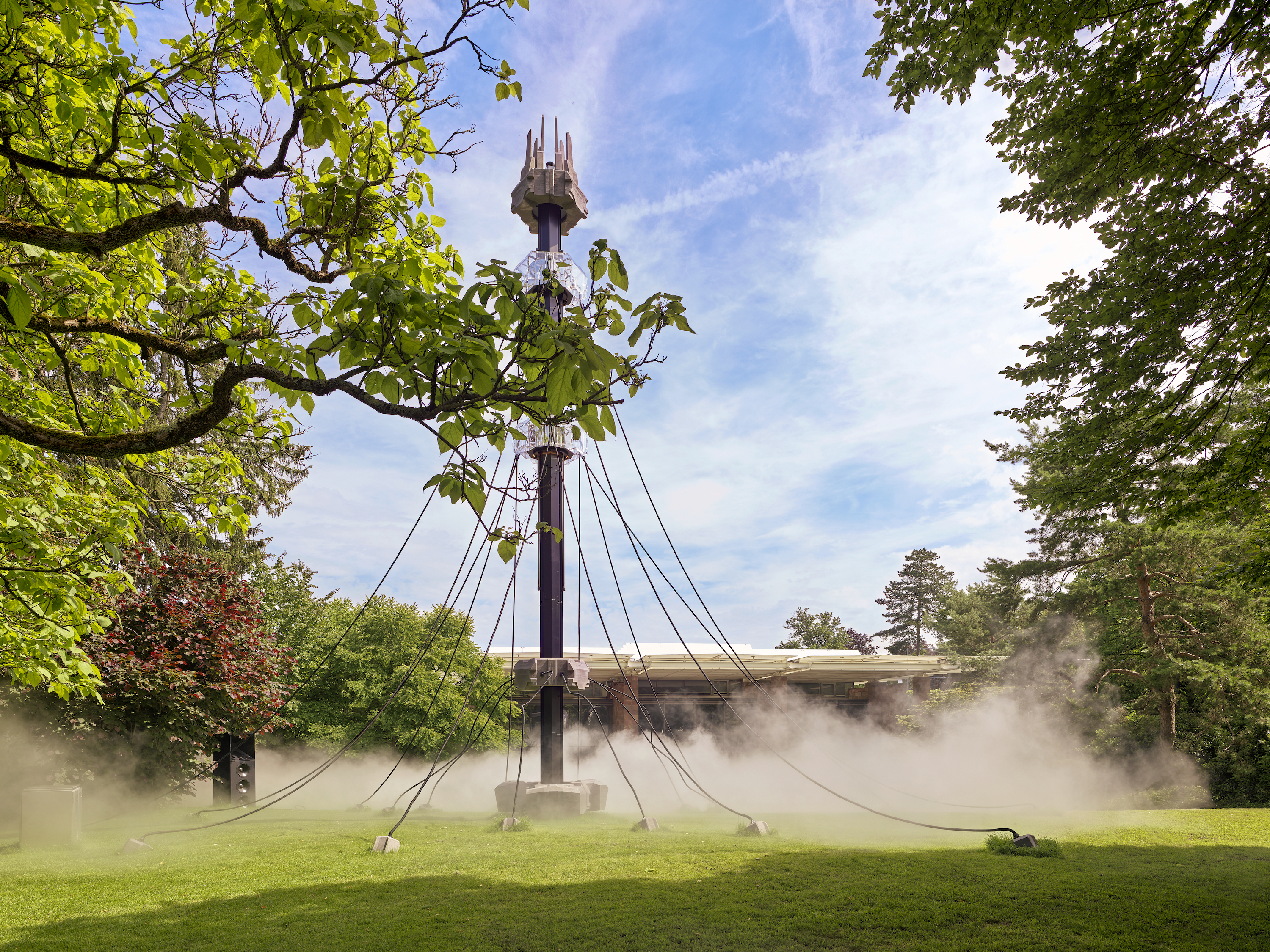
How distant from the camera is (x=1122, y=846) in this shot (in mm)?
10250

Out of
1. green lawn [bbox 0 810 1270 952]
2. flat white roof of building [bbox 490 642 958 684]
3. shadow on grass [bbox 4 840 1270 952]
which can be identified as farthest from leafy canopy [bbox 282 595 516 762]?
shadow on grass [bbox 4 840 1270 952]

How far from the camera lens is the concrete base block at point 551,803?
1289cm

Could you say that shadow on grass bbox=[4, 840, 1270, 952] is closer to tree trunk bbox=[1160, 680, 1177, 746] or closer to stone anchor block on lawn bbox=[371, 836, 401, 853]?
stone anchor block on lawn bbox=[371, 836, 401, 853]

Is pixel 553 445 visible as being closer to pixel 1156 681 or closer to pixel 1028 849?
pixel 1028 849

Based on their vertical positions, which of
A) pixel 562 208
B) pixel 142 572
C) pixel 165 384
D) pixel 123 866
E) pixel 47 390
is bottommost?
pixel 123 866

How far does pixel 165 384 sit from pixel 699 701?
792 inches

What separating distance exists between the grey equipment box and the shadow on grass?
558cm

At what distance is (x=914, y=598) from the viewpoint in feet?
196

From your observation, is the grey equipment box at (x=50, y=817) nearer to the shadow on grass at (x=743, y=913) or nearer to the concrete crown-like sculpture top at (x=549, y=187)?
the shadow on grass at (x=743, y=913)

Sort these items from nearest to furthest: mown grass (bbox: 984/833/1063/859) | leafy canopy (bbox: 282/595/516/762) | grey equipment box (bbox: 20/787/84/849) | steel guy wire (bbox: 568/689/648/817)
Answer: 1. mown grass (bbox: 984/833/1063/859)
2. grey equipment box (bbox: 20/787/84/849)
3. steel guy wire (bbox: 568/689/648/817)
4. leafy canopy (bbox: 282/595/516/762)

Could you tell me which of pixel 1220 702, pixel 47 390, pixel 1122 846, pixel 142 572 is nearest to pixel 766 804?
pixel 1122 846

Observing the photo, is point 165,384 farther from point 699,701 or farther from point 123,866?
point 699,701

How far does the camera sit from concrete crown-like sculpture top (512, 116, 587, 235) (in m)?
14.3

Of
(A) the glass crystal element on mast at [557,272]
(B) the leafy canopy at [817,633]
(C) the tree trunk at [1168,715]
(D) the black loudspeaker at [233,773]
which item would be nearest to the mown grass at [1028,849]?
(A) the glass crystal element on mast at [557,272]
